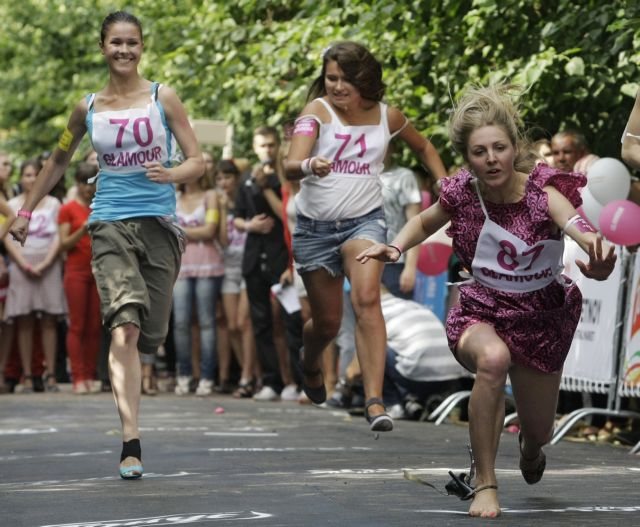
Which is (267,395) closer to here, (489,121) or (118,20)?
(118,20)

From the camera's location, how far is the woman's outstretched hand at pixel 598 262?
233 inches

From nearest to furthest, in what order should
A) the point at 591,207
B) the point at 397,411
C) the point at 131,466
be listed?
1. the point at 131,466
2. the point at 591,207
3. the point at 397,411

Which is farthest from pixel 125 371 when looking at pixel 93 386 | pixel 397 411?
pixel 93 386

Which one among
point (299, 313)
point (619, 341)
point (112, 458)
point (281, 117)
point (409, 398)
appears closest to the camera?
point (112, 458)

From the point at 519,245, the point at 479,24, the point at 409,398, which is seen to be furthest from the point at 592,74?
the point at 519,245

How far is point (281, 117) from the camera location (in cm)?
1702

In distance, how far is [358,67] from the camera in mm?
9203

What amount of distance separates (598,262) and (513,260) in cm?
86

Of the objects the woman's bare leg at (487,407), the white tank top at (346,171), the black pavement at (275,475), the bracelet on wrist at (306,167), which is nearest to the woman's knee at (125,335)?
the black pavement at (275,475)

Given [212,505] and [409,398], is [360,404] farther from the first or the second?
[212,505]

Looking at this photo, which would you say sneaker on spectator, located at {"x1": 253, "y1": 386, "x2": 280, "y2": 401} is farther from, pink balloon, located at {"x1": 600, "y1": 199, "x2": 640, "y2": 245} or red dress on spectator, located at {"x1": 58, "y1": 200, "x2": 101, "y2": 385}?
pink balloon, located at {"x1": 600, "y1": 199, "x2": 640, "y2": 245}

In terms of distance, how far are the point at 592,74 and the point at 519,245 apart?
578 centimetres

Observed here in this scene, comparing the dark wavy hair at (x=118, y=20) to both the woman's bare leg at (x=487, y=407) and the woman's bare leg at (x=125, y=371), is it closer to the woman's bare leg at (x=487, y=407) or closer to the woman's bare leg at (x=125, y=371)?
the woman's bare leg at (x=125, y=371)

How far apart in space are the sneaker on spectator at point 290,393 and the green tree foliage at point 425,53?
260 cm
